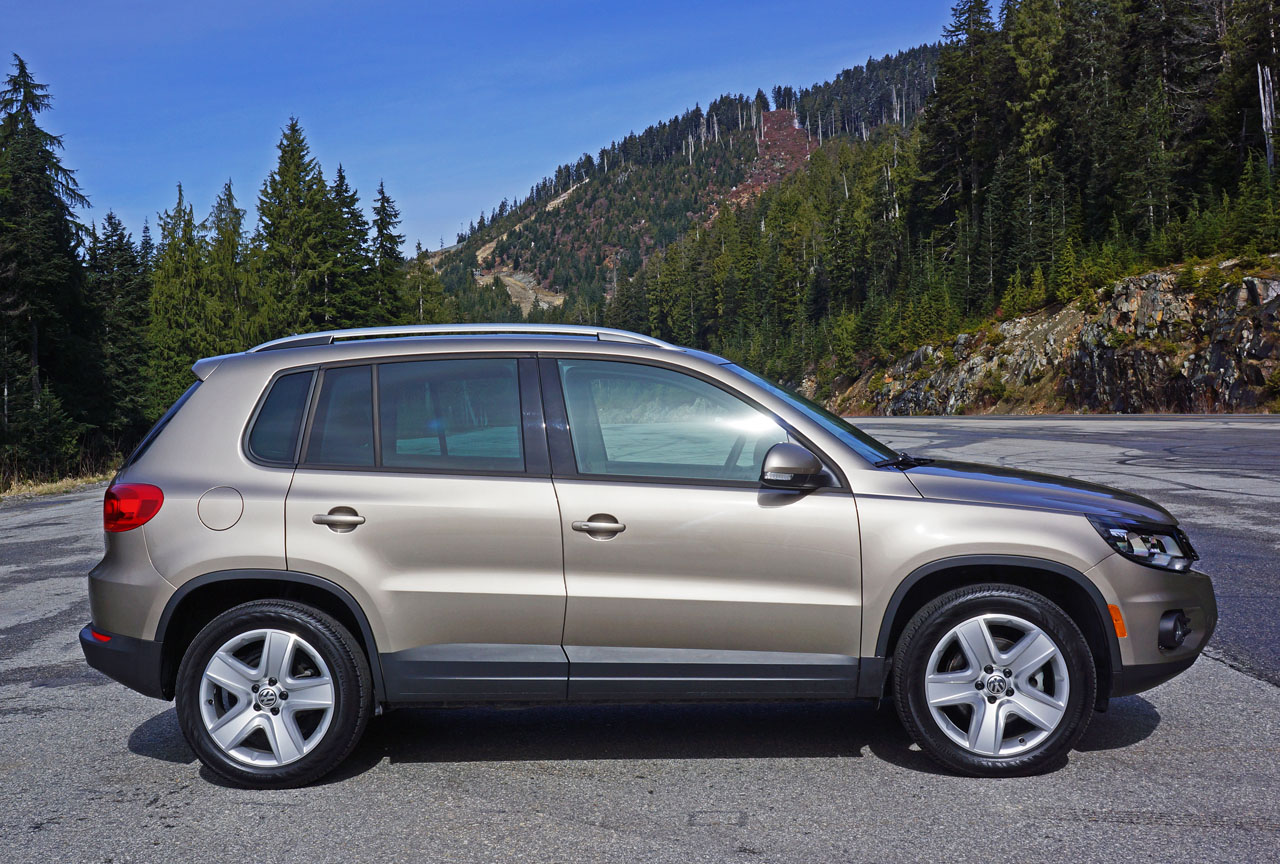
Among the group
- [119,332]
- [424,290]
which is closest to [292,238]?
[119,332]

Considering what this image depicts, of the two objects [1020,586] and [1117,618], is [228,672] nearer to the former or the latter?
[1020,586]

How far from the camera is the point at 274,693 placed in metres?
3.88

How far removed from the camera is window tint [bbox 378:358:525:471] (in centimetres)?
398

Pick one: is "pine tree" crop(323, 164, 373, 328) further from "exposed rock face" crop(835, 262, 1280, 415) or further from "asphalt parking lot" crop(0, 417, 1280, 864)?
"asphalt parking lot" crop(0, 417, 1280, 864)

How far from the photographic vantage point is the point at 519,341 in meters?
4.15

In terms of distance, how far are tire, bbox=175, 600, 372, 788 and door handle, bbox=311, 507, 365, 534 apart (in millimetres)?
363

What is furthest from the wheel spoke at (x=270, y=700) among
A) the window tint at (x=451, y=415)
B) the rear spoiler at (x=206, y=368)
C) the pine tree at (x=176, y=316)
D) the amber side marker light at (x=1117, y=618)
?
the pine tree at (x=176, y=316)

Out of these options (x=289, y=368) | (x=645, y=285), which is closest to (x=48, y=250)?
(x=289, y=368)

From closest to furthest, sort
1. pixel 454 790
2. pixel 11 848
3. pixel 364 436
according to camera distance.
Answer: pixel 11 848, pixel 454 790, pixel 364 436

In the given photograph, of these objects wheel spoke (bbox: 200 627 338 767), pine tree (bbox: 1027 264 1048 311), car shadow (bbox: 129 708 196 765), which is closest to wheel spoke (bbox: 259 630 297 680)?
wheel spoke (bbox: 200 627 338 767)

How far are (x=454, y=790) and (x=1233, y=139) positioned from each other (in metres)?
56.7

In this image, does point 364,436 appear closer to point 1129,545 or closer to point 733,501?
point 733,501

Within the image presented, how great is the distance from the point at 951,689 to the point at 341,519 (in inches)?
101

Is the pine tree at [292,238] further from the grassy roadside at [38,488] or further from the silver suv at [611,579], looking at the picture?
the silver suv at [611,579]
